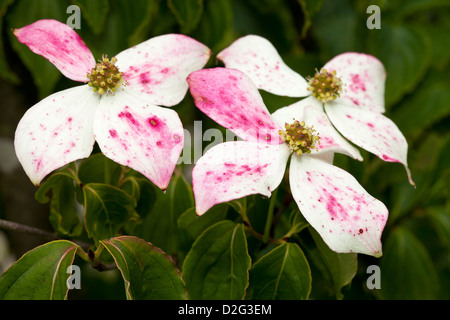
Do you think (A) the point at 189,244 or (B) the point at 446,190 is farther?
(B) the point at 446,190

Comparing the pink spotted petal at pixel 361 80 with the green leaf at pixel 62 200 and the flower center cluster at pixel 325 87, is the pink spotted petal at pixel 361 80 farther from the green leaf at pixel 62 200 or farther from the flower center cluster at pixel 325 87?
the green leaf at pixel 62 200

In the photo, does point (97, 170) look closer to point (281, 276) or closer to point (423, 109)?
point (281, 276)

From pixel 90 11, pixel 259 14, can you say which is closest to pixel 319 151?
pixel 90 11

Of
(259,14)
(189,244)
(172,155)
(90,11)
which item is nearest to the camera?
(172,155)

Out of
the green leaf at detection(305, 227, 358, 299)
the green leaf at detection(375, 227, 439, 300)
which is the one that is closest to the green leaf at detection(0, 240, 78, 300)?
the green leaf at detection(305, 227, 358, 299)

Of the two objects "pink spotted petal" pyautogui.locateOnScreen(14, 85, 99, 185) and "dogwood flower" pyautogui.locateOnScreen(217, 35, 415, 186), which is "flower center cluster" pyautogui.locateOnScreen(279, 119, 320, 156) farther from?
"pink spotted petal" pyautogui.locateOnScreen(14, 85, 99, 185)

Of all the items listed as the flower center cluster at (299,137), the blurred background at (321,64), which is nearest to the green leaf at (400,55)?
the blurred background at (321,64)
